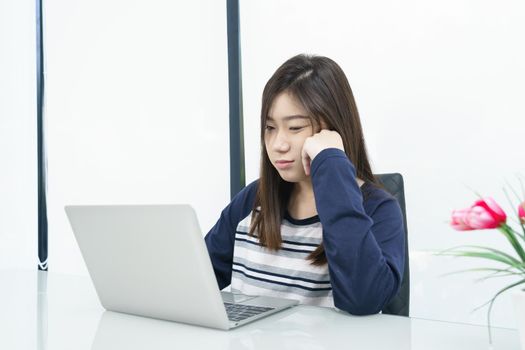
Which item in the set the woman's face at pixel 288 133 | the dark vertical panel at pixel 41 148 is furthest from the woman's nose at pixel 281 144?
the dark vertical panel at pixel 41 148

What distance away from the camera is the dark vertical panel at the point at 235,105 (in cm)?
226

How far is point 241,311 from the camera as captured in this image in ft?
3.12

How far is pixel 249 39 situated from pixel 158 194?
32.0 inches

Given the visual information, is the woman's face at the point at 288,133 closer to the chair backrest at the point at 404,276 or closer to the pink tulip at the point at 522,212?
the chair backrest at the point at 404,276

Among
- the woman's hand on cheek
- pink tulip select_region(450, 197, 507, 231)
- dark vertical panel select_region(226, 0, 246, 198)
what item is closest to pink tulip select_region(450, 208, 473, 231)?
pink tulip select_region(450, 197, 507, 231)

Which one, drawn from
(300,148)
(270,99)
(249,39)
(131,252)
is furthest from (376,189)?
(249,39)

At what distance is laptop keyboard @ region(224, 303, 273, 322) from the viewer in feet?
2.96

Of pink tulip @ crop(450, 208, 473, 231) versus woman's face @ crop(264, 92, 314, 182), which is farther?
woman's face @ crop(264, 92, 314, 182)

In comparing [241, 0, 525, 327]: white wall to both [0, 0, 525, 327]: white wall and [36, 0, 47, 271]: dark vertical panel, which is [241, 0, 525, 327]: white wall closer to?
[0, 0, 525, 327]: white wall

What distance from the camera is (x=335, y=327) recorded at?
86cm

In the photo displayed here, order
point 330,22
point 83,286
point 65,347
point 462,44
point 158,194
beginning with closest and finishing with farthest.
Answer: point 65,347, point 83,286, point 462,44, point 330,22, point 158,194

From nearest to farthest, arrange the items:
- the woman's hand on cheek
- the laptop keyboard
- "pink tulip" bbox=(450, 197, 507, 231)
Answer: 1. "pink tulip" bbox=(450, 197, 507, 231)
2. the laptop keyboard
3. the woman's hand on cheek

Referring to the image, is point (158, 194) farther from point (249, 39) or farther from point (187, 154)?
point (249, 39)

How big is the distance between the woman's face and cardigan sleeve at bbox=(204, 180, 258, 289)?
0.25m
